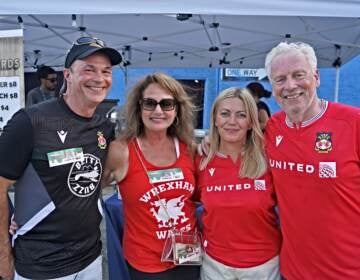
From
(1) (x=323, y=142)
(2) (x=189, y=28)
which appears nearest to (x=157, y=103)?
(1) (x=323, y=142)

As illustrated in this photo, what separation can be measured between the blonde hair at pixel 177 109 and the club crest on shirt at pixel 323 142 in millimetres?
747

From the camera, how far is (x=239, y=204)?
1858 millimetres

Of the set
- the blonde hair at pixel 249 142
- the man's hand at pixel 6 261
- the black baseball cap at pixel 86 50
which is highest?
the black baseball cap at pixel 86 50

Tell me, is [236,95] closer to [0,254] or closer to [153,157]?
[153,157]

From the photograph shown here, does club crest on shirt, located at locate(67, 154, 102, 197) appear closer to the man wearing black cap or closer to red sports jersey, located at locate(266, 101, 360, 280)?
the man wearing black cap

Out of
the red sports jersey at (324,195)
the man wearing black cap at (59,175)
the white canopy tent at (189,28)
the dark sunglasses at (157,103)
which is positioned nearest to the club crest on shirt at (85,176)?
the man wearing black cap at (59,175)

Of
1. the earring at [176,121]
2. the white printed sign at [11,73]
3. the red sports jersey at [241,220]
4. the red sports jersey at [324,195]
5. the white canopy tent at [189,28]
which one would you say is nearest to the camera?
the red sports jersey at [324,195]

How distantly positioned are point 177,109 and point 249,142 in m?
0.44

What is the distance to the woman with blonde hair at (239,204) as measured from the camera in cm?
187

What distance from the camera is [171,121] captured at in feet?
6.91

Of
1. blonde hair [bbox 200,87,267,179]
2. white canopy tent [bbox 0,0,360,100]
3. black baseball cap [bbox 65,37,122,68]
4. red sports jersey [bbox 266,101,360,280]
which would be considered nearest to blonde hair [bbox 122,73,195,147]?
blonde hair [bbox 200,87,267,179]

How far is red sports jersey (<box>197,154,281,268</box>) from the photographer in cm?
187

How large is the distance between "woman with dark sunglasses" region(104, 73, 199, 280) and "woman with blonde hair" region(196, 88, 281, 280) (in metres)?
0.12

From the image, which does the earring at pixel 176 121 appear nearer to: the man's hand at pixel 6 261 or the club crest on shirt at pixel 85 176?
the club crest on shirt at pixel 85 176
